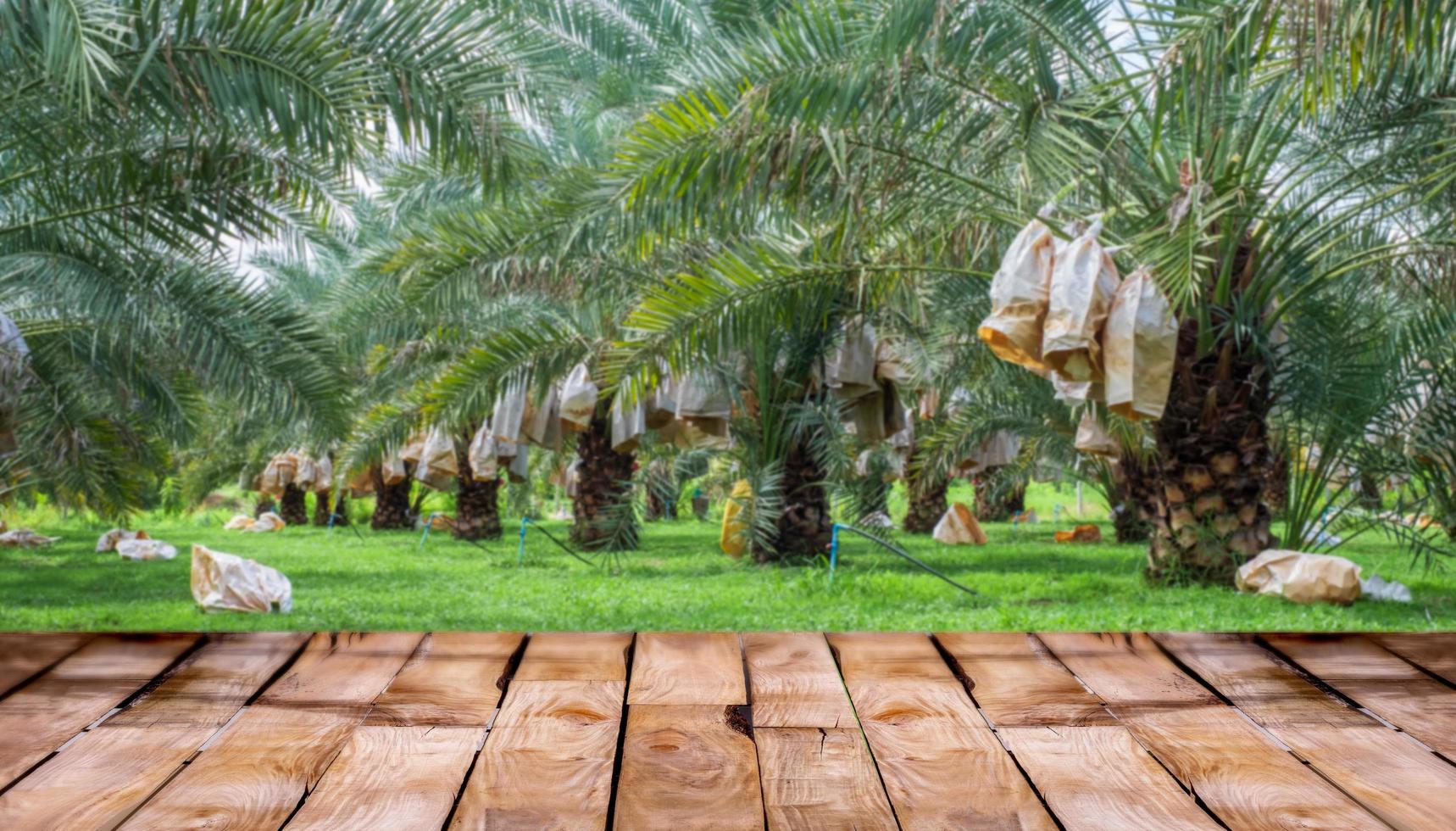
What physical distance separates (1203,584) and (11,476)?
29.2ft

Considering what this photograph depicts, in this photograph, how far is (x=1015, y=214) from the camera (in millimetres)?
6949

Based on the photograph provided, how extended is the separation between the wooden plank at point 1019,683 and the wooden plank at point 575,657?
0.53 metres

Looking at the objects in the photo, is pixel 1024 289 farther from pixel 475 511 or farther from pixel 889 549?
pixel 475 511

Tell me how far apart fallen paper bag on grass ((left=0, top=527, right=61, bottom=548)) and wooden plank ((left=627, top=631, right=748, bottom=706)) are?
627 inches

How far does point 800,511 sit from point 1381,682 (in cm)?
854

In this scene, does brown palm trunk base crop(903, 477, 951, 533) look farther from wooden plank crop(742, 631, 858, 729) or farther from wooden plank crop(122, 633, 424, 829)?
wooden plank crop(122, 633, 424, 829)

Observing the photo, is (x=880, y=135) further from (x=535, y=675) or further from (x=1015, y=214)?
(x=535, y=675)

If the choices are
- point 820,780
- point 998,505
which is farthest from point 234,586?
point 998,505

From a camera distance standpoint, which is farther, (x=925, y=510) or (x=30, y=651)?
(x=925, y=510)

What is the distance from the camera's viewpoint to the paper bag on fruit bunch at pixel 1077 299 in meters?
4.96

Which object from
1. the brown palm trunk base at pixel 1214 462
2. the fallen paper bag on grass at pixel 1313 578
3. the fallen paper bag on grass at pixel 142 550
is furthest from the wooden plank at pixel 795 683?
the fallen paper bag on grass at pixel 142 550

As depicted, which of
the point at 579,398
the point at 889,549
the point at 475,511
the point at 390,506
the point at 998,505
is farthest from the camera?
the point at 998,505

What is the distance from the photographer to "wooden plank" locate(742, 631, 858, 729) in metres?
1.78

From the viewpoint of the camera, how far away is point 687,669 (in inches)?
80.2
